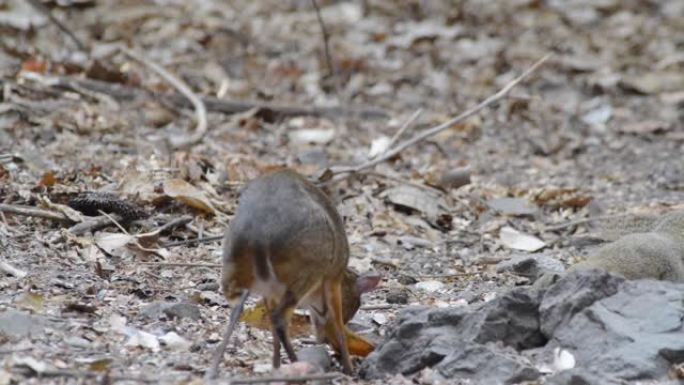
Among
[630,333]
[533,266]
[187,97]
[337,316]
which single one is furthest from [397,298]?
[187,97]

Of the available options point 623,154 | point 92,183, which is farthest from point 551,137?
point 92,183

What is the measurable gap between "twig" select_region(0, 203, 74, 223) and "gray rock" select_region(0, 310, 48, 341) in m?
1.20

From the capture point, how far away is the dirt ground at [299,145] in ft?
13.5

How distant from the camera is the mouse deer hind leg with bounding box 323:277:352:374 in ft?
12.0

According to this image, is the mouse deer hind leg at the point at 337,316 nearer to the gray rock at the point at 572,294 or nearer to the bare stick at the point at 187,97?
the gray rock at the point at 572,294

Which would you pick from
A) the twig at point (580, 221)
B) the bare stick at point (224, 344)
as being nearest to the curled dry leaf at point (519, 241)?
the twig at point (580, 221)

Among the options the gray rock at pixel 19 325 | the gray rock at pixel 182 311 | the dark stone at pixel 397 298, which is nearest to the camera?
the gray rock at pixel 19 325

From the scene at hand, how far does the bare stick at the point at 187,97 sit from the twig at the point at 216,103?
98mm

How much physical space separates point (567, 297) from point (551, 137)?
4.42 m

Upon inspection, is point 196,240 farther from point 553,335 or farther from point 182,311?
point 553,335

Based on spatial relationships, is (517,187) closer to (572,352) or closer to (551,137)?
(551,137)

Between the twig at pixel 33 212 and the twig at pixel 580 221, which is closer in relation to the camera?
the twig at pixel 33 212

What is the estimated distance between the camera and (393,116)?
834 centimetres

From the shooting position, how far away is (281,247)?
3279mm
